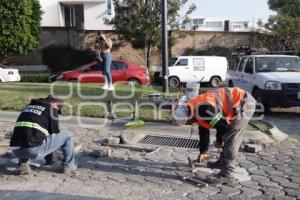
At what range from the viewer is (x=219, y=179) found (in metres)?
5.39

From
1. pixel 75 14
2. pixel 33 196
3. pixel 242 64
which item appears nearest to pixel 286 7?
pixel 75 14

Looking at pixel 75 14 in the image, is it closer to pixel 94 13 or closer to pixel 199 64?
pixel 94 13

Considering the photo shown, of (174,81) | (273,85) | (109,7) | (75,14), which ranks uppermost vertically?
(109,7)

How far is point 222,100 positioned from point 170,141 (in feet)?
9.52

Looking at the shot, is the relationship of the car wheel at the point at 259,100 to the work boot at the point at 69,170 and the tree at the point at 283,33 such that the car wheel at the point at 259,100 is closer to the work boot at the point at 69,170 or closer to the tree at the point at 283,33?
the work boot at the point at 69,170

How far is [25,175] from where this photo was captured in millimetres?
5668

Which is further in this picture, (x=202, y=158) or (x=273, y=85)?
(x=273, y=85)

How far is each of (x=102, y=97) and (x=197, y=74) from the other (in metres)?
13.2

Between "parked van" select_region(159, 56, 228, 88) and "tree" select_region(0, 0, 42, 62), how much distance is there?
7.99 m

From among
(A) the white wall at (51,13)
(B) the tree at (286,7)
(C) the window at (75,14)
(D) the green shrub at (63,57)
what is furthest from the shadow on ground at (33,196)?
(B) the tree at (286,7)

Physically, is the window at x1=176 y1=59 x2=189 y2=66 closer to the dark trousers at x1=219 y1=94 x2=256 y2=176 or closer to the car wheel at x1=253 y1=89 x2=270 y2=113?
the car wheel at x1=253 y1=89 x2=270 y2=113

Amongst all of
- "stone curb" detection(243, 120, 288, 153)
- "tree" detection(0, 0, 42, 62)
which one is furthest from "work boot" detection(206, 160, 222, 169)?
"tree" detection(0, 0, 42, 62)

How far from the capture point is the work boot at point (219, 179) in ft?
17.6

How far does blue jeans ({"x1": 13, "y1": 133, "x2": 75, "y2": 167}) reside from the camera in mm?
5527
